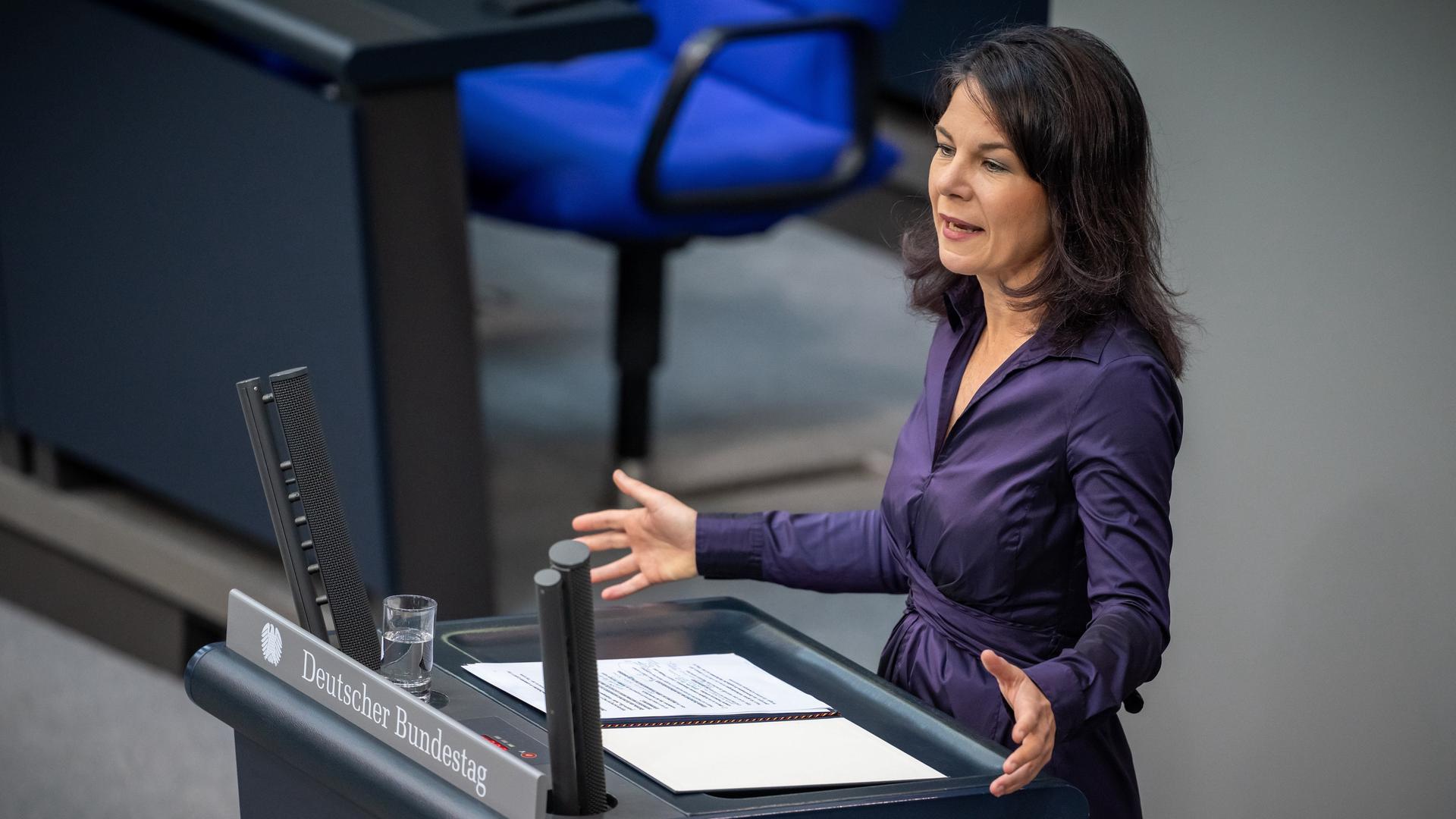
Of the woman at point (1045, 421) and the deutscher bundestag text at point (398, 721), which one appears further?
the woman at point (1045, 421)

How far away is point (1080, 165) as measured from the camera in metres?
1.18

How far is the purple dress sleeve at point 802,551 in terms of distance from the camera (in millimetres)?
1392

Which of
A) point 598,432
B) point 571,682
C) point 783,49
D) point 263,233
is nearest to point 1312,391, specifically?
point 571,682

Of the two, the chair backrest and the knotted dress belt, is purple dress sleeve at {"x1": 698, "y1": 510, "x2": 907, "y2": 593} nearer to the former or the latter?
the knotted dress belt

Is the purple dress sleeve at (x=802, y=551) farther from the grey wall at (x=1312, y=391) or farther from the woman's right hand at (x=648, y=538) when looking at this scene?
the grey wall at (x=1312, y=391)

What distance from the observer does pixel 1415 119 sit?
136 cm

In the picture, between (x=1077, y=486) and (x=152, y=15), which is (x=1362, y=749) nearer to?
(x=1077, y=486)

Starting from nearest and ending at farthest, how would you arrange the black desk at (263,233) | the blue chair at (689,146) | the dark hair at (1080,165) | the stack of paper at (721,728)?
the stack of paper at (721,728) < the dark hair at (1080,165) < the black desk at (263,233) < the blue chair at (689,146)

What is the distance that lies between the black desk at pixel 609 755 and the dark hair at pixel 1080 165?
28 centimetres

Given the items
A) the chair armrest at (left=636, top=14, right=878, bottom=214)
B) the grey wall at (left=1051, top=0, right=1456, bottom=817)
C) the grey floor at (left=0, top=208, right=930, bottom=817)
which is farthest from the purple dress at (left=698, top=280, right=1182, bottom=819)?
the chair armrest at (left=636, top=14, right=878, bottom=214)

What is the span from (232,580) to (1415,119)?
2.04 m

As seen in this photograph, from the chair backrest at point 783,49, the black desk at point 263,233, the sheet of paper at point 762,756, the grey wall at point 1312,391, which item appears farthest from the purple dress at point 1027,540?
the chair backrest at point 783,49

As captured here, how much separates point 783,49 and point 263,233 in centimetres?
109

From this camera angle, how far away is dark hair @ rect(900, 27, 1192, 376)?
1.18 m
